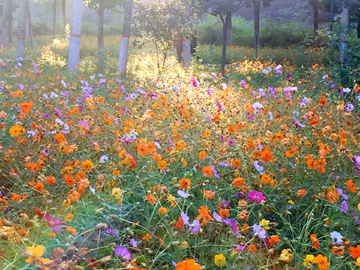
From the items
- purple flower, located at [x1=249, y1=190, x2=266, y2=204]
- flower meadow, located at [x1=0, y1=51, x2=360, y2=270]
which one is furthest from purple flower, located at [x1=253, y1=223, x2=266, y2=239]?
purple flower, located at [x1=249, y1=190, x2=266, y2=204]

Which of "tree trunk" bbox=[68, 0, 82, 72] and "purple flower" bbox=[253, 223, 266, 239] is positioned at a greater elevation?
"tree trunk" bbox=[68, 0, 82, 72]

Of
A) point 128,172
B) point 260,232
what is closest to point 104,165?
point 128,172

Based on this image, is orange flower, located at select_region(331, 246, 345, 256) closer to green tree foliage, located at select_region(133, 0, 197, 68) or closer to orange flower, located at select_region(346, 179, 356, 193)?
orange flower, located at select_region(346, 179, 356, 193)

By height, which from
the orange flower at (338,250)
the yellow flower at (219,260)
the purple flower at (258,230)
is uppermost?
the purple flower at (258,230)

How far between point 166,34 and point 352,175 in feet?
23.3

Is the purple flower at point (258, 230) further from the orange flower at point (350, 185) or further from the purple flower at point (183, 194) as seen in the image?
the orange flower at point (350, 185)

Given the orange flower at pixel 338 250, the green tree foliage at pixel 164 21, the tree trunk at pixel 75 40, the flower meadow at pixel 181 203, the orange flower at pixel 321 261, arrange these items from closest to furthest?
the orange flower at pixel 321 261 → the orange flower at pixel 338 250 → the flower meadow at pixel 181 203 → the tree trunk at pixel 75 40 → the green tree foliage at pixel 164 21

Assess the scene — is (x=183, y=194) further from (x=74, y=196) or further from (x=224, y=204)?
(x=74, y=196)

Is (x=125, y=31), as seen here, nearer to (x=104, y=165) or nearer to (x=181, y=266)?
(x=104, y=165)

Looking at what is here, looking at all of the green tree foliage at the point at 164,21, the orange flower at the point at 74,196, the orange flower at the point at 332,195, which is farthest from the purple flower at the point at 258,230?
the green tree foliage at the point at 164,21

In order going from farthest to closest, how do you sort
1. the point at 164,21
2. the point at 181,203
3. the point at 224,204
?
the point at 164,21
the point at 181,203
the point at 224,204

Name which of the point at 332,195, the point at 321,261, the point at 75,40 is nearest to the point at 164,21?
the point at 75,40

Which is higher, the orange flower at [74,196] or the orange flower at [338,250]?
the orange flower at [74,196]

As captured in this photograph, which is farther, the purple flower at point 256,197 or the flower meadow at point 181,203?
the purple flower at point 256,197
